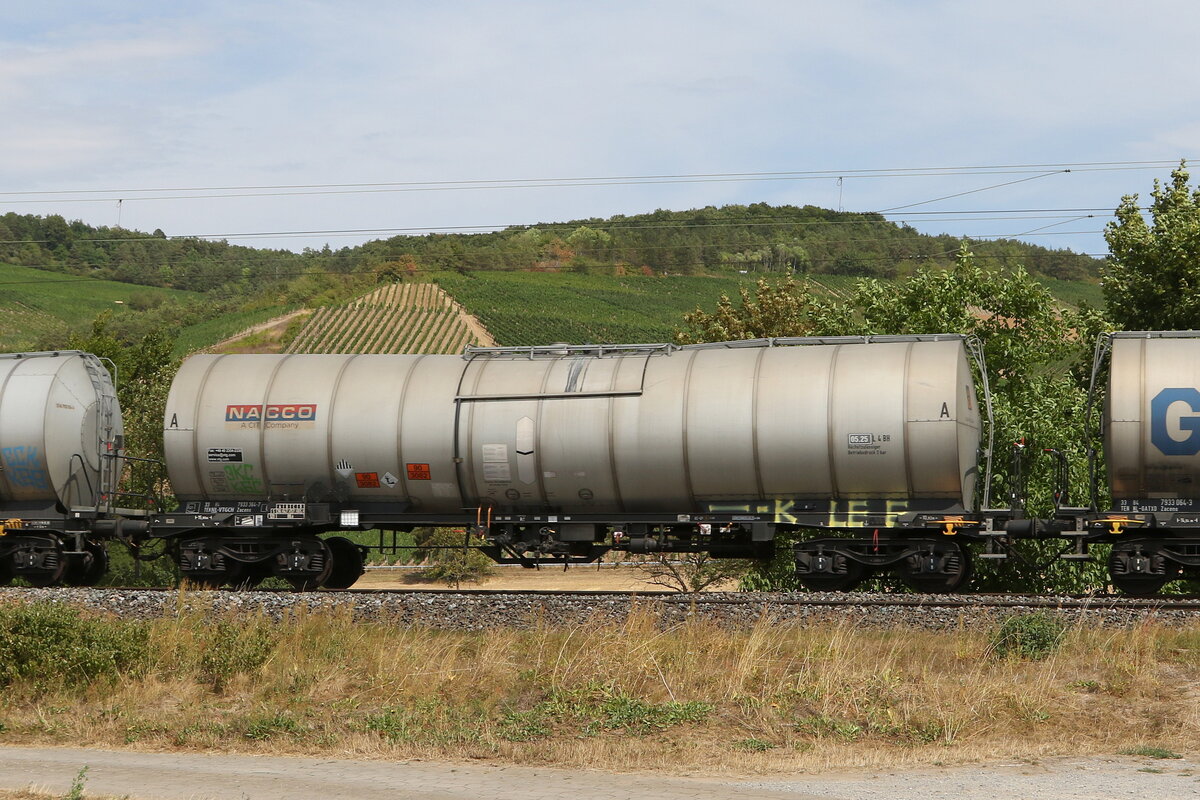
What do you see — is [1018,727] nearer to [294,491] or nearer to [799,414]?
[799,414]

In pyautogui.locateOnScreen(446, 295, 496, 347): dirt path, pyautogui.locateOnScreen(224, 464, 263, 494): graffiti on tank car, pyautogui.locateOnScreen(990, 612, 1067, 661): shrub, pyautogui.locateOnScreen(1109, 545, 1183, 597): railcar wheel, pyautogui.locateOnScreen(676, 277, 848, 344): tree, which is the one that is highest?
pyautogui.locateOnScreen(446, 295, 496, 347): dirt path

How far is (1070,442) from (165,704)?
61.3ft

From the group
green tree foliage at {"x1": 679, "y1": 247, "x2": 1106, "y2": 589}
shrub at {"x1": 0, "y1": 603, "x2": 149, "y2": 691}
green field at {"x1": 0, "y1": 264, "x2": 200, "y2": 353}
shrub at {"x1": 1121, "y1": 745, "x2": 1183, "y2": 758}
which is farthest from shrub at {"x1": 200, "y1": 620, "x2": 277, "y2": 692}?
green field at {"x1": 0, "y1": 264, "x2": 200, "y2": 353}

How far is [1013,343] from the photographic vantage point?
2666 centimetres

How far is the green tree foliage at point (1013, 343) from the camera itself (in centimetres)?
2405

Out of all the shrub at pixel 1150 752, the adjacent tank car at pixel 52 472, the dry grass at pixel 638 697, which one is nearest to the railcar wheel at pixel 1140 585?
the dry grass at pixel 638 697

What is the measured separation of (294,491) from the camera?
20.0 metres

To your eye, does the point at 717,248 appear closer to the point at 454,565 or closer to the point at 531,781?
the point at 454,565

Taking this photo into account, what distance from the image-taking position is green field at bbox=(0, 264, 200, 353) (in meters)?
121

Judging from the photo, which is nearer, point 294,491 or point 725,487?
point 725,487

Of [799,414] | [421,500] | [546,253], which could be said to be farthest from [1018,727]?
[546,253]

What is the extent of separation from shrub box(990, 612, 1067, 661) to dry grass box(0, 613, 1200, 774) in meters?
0.18

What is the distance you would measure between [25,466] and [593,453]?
34.1 feet

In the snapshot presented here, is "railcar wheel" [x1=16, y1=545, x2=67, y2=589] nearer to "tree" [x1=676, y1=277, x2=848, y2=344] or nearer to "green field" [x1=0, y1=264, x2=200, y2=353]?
"tree" [x1=676, y1=277, x2=848, y2=344]
